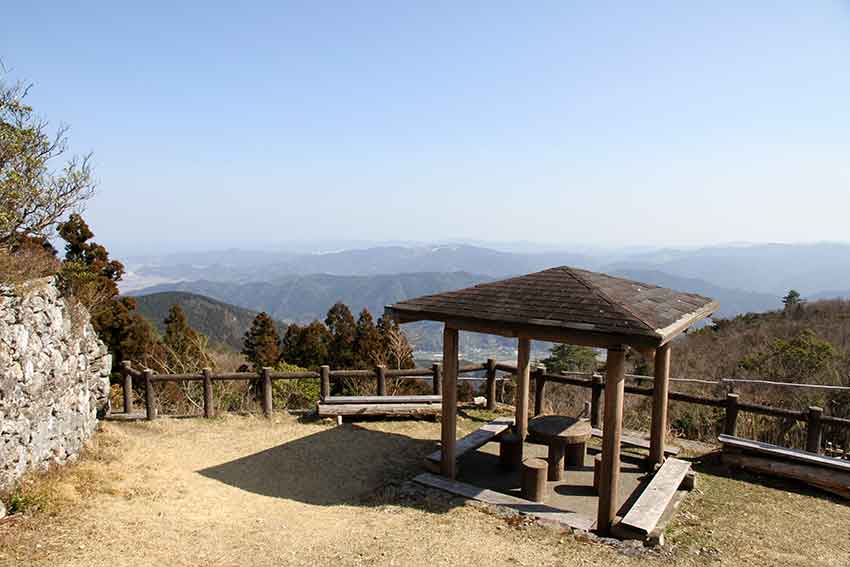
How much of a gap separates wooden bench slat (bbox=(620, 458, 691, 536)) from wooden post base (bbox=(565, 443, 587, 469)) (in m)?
1.13

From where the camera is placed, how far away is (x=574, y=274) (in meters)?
7.24

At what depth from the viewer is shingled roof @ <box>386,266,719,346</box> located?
5.73 m

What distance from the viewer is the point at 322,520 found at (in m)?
6.07

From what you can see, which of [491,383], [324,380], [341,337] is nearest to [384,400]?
[324,380]

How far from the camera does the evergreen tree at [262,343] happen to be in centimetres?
2453

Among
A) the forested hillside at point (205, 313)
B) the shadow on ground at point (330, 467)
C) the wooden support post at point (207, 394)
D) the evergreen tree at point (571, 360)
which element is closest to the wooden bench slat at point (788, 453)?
the shadow on ground at point (330, 467)

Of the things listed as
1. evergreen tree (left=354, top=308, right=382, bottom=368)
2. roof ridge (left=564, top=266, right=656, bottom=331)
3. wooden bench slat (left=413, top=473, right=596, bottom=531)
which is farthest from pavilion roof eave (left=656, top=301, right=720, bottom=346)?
evergreen tree (left=354, top=308, right=382, bottom=368)

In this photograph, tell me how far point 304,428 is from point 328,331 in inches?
702

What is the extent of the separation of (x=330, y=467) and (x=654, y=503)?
452 cm

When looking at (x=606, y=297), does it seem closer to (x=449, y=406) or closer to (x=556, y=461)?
(x=556, y=461)

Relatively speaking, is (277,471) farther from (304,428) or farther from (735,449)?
(735,449)

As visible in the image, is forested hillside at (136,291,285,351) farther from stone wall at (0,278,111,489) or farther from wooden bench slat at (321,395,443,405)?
stone wall at (0,278,111,489)

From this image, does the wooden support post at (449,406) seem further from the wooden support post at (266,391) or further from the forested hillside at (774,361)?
the forested hillside at (774,361)

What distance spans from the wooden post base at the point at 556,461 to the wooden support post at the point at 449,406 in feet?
4.32
